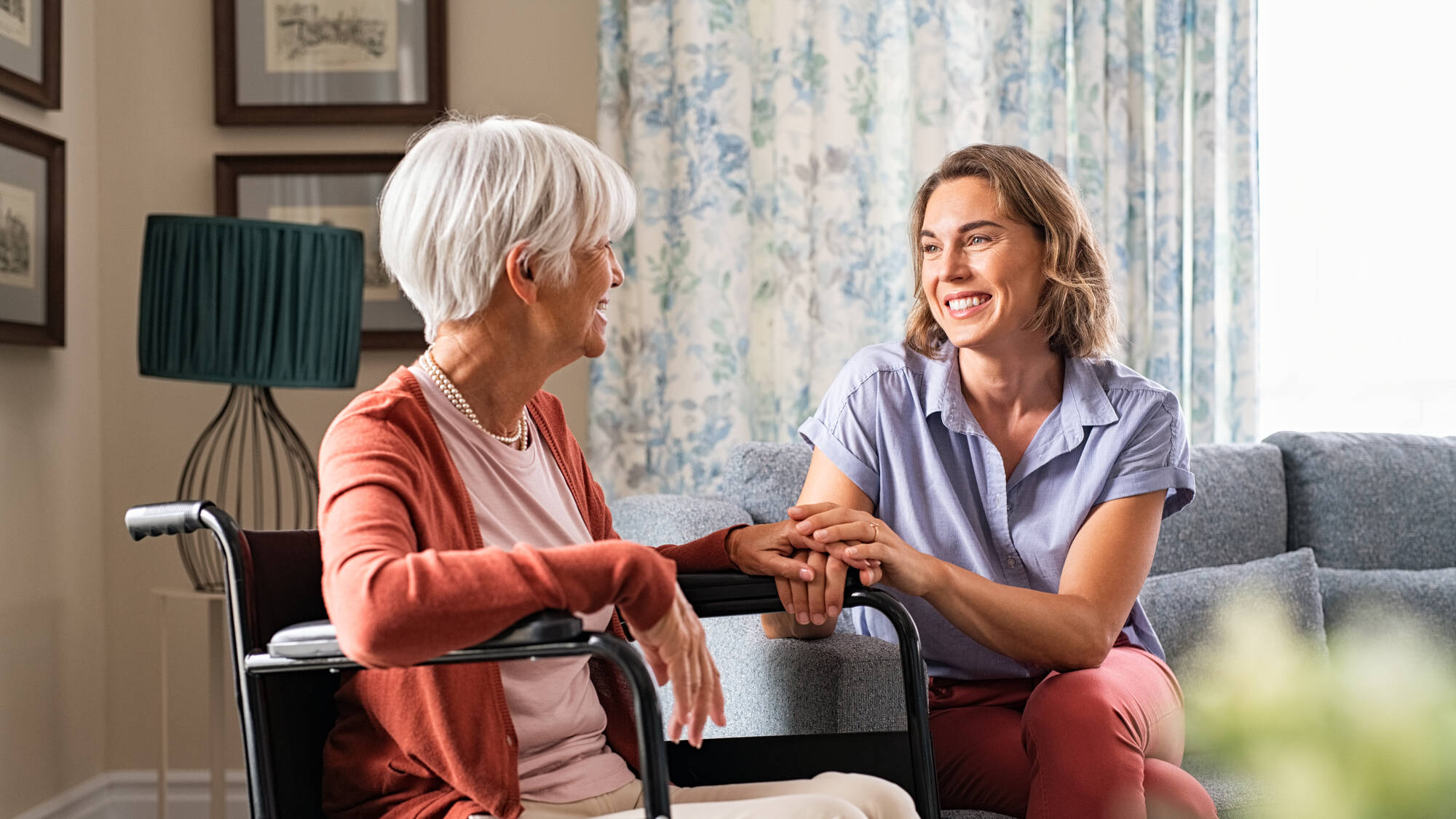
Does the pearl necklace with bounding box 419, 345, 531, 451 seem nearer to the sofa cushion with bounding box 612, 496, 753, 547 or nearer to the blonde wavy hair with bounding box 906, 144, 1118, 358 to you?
the sofa cushion with bounding box 612, 496, 753, 547

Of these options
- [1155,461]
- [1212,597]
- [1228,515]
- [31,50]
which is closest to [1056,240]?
[1155,461]

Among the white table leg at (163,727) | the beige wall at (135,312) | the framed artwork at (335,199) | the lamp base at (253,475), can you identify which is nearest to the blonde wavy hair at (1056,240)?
the beige wall at (135,312)

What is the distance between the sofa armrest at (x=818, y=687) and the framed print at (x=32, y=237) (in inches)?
64.6

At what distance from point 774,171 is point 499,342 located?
169cm

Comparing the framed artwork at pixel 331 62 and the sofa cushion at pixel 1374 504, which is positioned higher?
the framed artwork at pixel 331 62

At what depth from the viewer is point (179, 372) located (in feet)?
6.80

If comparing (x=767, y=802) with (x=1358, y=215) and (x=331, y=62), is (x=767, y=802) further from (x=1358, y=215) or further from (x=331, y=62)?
(x=1358, y=215)

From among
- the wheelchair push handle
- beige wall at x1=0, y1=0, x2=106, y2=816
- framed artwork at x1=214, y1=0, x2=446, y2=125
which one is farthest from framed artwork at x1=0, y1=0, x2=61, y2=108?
the wheelchair push handle

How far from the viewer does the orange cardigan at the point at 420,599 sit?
875mm

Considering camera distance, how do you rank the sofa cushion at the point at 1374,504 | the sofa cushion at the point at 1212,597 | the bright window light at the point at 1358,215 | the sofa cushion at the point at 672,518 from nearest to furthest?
1. the sofa cushion at the point at 672,518
2. the sofa cushion at the point at 1212,597
3. the sofa cushion at the point at 1374,504
4. the bright window light at the point at 1358,215

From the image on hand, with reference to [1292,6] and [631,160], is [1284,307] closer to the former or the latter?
[1292,6]

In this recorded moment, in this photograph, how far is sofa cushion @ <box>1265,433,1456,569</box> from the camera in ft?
7.63

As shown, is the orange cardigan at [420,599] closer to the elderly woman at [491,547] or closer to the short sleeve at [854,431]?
the elderly woman at [491,547]

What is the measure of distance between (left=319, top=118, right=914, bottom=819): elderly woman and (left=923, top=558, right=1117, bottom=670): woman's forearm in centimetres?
21
